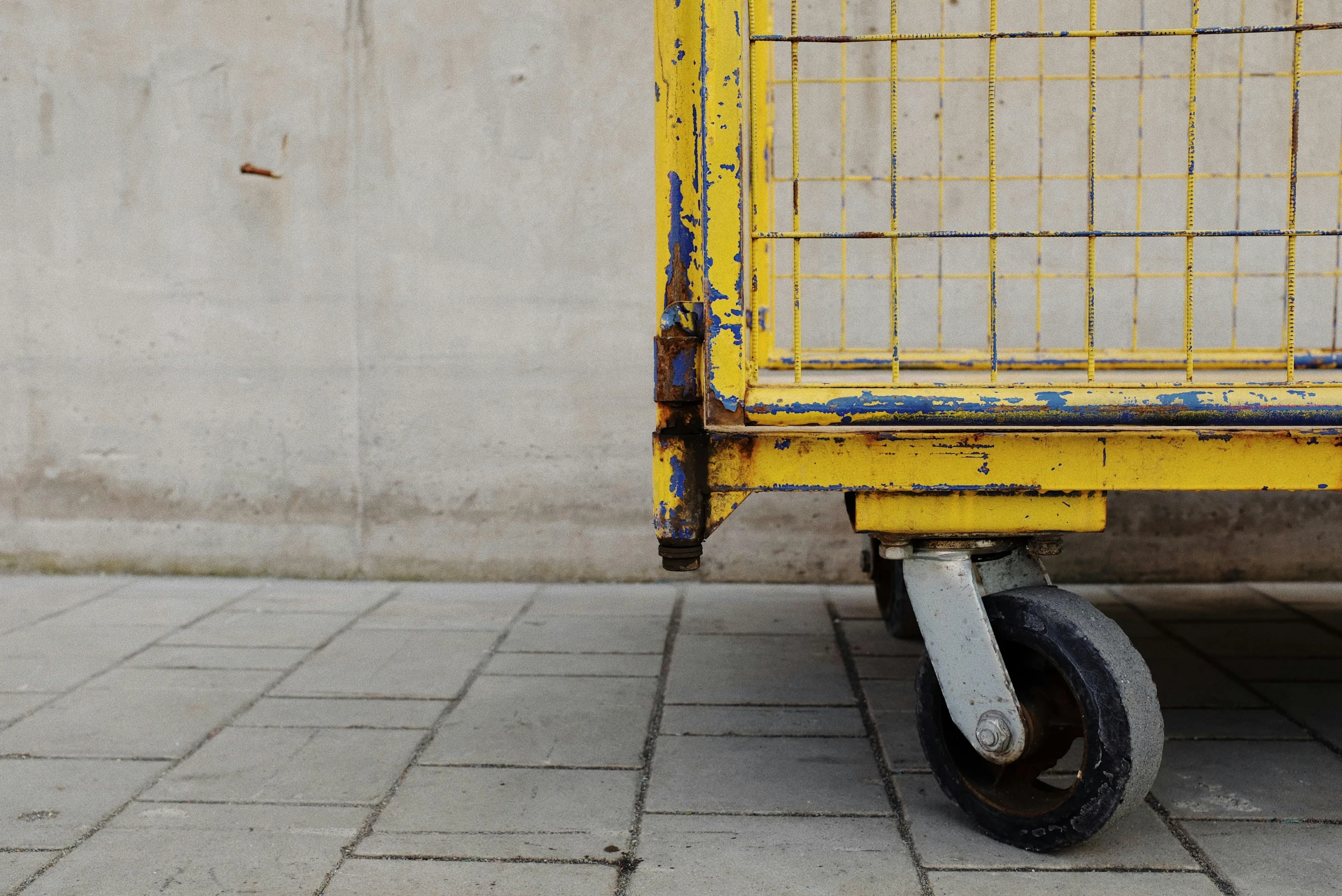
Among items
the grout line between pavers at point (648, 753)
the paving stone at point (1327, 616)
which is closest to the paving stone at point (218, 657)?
the grout line between pavers at point (648, 753)

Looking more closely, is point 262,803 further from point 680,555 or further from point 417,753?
point 680,555

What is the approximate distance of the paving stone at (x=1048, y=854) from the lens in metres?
1.94

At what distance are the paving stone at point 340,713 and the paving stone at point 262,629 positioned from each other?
60 centimetres

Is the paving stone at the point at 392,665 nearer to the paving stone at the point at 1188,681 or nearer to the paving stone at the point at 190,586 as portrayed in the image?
the paving stone at the point at 190,586

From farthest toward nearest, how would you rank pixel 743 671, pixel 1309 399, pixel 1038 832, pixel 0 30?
pixel 0 30
pixel 743 671
pixel 1038 832
pixel 1309 399

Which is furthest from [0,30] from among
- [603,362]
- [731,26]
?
[731,26]

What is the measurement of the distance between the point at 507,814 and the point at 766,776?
1.90 ft

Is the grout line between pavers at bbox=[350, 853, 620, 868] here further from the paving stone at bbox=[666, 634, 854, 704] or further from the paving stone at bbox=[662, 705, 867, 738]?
the paving stone at bbox=[666, 634, 854, 704]

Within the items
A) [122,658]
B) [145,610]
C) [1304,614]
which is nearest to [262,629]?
[122,658]

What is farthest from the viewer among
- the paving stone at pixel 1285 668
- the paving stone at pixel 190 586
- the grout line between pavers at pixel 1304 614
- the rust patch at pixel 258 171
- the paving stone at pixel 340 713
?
the rust patch at pixel 258 171

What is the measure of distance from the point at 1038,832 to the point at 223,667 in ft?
7.86

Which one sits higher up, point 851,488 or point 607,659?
point 851,488

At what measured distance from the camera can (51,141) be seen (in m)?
4.31

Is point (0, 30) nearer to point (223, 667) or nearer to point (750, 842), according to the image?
point (223, 667)
